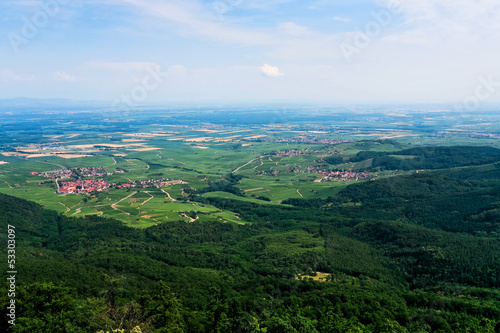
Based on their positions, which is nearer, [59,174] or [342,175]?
[59,174]

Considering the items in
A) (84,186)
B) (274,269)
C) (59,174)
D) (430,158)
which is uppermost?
(430,158)

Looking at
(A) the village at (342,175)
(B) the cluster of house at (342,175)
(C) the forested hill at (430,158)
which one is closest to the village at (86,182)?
(A) the village at (342,175)

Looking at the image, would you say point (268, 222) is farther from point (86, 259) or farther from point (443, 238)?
point (86, 259)

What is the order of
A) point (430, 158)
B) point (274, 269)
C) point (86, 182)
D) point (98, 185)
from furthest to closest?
→ 1. point (430, 158)
2. point (86, 182)
3. point (98, 185)
4. point (274, 269)

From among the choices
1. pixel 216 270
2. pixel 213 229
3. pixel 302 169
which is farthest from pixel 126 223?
pixel 302 169

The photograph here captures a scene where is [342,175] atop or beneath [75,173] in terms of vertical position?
atop

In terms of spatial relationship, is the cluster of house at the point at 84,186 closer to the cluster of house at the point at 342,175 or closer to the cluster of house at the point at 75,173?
the cluster of house at the point at 75,173

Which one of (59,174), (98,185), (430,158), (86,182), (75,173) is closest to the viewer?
(98,185)

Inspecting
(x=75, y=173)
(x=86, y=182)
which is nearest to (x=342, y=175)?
(x=86, y=182)

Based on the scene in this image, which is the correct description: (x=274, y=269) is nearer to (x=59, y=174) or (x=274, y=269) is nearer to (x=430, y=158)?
(x=59, y=174)
